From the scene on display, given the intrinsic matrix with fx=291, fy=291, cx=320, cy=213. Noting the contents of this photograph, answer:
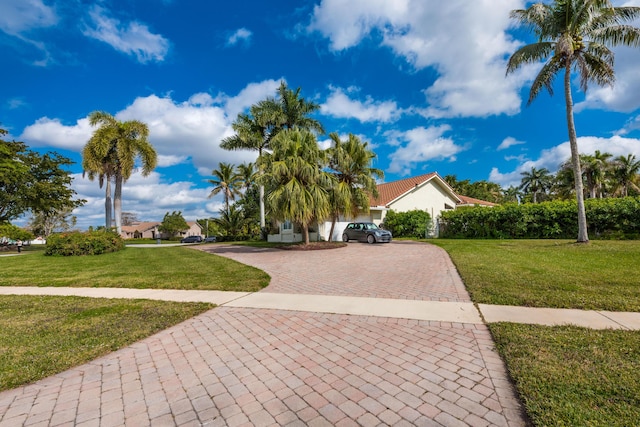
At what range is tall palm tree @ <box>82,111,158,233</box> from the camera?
2167 cm

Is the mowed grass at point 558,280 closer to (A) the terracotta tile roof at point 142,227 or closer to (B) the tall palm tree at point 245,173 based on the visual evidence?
(B) the tall palm tree at point 245,173

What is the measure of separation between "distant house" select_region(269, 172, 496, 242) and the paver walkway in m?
18.8

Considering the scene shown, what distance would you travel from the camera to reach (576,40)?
1341 centimetres

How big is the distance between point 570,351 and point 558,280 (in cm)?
446

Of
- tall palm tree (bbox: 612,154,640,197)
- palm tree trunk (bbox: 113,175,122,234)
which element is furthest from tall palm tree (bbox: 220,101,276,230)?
tall palm tree (bbox: 612,154,640,197)

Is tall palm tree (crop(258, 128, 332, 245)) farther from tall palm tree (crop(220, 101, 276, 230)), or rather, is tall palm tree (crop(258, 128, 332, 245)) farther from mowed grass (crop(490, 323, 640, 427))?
mowed grass (crop(490, 323, 640, 427))

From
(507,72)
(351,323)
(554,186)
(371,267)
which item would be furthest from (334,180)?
(554,186)

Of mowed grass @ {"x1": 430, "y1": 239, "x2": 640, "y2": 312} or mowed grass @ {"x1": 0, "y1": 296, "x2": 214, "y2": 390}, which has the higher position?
mowed grass @ {"x1": 0, "y1": 296, "x2": 214, "y2": 390}

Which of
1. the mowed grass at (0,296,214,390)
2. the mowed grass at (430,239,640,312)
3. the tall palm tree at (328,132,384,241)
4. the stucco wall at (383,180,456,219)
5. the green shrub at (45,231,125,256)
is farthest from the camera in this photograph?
the stucco wall at (383,180,456,219)

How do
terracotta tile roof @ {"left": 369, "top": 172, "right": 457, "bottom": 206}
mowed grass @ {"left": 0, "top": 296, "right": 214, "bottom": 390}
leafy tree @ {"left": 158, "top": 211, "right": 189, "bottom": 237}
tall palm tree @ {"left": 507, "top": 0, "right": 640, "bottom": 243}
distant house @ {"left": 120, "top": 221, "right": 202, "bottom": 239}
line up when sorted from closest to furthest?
mowed grass @ {"left": 0, "top": 296, "right": 214, "bottom": 390}, tall palm tree @ {"left": 507, "top": 0, "right": 640, "bottom": 243}, terracotta tile roof @ {"left": 369, "top": 172, "right": 457, "bottom": 206}, leafy tree @ {"left": 158, "top": 211, "right": 189, "bottom": 237}, distant house @ {"left": 120, "top": 221, "right": 202, "bottom": 239}

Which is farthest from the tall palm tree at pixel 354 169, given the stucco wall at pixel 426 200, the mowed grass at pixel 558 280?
the mowed grass at pixel 558 280

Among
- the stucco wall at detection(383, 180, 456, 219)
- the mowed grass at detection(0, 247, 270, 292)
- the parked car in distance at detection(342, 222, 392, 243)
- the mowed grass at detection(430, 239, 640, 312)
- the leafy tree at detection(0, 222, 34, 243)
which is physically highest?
the stucco wall at detection(383, 180, 456, 219)

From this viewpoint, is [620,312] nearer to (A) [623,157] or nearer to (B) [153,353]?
(B) [153,353]

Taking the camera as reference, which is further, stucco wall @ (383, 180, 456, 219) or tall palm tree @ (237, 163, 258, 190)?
tall palm tree @ (237, 163, 258, 190)
